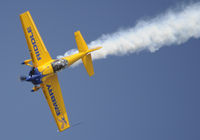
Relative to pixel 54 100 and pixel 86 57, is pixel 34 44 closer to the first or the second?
pixel 86 57

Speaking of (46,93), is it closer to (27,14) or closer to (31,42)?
(31,42)

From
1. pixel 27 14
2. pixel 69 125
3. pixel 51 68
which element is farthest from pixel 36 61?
pixel 69 125

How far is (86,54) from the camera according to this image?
38.4 m

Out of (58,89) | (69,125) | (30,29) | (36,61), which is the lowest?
(69,125)

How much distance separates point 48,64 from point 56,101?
4203mm

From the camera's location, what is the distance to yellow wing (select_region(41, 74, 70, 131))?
1548 inches

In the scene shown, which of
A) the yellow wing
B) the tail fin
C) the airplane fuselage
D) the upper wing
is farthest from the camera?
the yellow wing

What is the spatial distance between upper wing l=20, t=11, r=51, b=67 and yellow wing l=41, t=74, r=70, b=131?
2114 mm

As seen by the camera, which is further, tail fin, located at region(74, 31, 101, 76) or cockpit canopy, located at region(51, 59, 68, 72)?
tail fin, located at region(74, 31, 101, 76)

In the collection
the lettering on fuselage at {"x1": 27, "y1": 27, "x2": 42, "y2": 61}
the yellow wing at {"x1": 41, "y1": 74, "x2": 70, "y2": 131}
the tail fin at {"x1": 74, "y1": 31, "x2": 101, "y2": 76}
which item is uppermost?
the lettering on fuselage at {"x1": 27, "y1": 27, "x2": 42, "y2": 61}

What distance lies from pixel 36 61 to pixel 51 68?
1.74 m

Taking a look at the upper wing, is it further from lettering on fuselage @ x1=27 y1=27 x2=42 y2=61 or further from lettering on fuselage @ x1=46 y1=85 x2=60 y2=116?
lettering on fuselage @ x1=46 y1=85 x2=60 y2=116

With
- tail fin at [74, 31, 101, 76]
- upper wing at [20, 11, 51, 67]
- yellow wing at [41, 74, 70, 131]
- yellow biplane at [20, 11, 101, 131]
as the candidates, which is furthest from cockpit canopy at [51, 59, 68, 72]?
tail fin at [74, 31, 101, 76]

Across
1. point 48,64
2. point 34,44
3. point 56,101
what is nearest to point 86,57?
point 48,64
